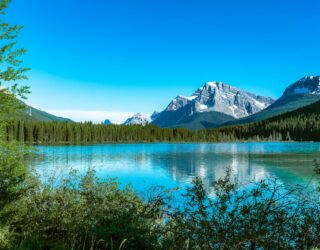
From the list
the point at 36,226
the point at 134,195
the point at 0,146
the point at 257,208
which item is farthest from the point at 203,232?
the point at 0,146

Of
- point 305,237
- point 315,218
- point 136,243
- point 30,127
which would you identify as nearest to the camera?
point 305,237

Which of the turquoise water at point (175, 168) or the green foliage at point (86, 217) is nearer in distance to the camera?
the green foliage at point (86, 217)

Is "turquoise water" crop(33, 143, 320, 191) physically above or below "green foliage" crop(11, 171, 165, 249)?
below

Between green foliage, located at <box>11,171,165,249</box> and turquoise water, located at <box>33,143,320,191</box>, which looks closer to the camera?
green foliage, located at <box>11,171,165,249</box>

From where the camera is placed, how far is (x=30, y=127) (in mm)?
191500

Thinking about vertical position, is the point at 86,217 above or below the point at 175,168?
above

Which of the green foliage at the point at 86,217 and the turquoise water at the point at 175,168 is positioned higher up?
the green foliage at the point at 86,217

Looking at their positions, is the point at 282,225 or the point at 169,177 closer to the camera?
the point at 282,225

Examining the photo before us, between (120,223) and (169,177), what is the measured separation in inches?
1584

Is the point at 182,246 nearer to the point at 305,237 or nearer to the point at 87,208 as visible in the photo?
the point at 305,237

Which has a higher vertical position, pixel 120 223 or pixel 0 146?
pixel 0 146

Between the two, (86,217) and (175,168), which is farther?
(175,168)

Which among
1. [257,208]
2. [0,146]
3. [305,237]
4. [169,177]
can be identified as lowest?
[169,177]

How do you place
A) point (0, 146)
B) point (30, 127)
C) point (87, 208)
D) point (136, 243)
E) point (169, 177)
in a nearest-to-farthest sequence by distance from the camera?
point (136, 243) → point (87, 208) → point (0, 146) → point (169, 177) → point (30, 127)
